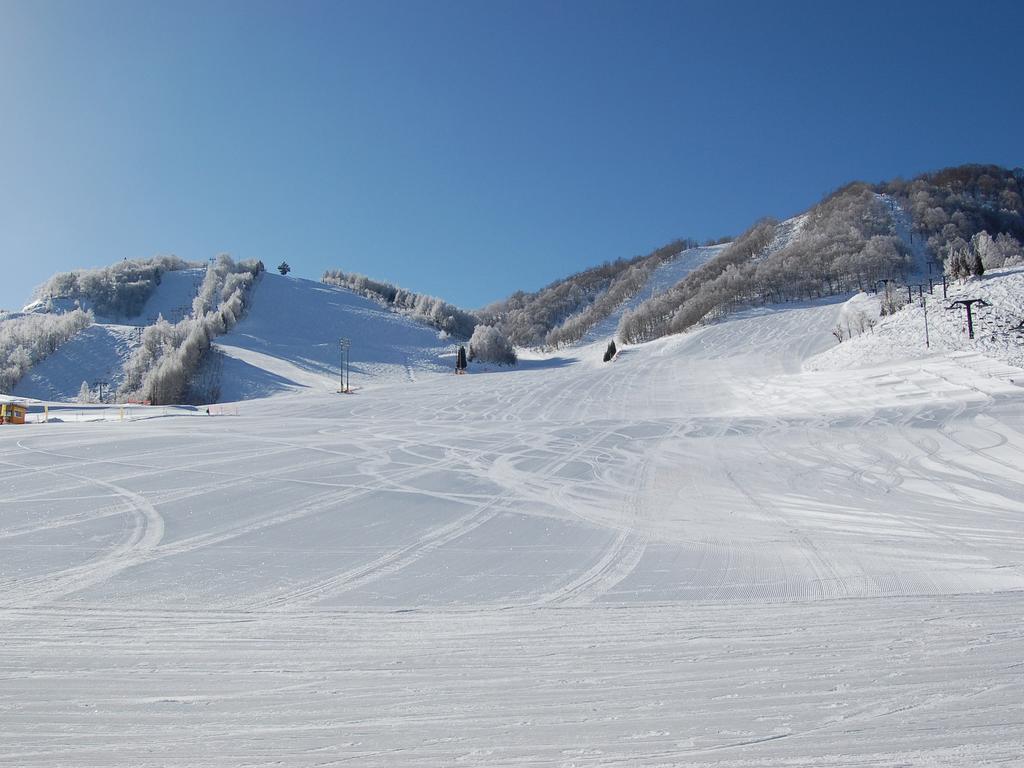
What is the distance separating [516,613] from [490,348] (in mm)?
60572

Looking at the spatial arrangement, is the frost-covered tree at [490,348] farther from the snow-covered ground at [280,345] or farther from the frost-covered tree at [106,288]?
the frost-covered tree at [106,288]

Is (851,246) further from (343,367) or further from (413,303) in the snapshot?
(343,367)

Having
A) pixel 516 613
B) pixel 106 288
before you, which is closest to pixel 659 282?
pixel 106 288

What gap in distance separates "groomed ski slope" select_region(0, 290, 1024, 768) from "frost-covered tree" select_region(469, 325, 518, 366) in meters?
53.4

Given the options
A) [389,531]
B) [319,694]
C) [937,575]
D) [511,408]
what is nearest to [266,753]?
[319,694]

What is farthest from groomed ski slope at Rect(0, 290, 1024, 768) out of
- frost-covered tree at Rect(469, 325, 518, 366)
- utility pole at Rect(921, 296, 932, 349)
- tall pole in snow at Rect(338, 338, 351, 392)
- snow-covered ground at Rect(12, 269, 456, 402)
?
frost-covered tree at Rect(469, 325, 518, 366)

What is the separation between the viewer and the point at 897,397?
764 inches

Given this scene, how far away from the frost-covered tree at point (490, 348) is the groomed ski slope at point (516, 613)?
5341 cm

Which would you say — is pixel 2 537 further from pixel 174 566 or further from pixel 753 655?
pixel 753 655

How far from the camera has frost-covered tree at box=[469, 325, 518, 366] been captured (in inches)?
2525

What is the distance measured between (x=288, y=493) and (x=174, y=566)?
3312mm

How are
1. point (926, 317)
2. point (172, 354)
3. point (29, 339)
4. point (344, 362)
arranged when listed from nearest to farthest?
point (926, 317) → point (172, 354) → point (29, 339) → point (344, 362)

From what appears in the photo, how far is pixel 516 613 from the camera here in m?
4.10

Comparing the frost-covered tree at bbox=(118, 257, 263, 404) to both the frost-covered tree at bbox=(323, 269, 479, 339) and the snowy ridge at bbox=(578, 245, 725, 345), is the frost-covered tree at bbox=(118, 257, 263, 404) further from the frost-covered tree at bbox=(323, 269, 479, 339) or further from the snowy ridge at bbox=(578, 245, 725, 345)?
the snowy ridge at bbox=(578, 245, 725, 345)
